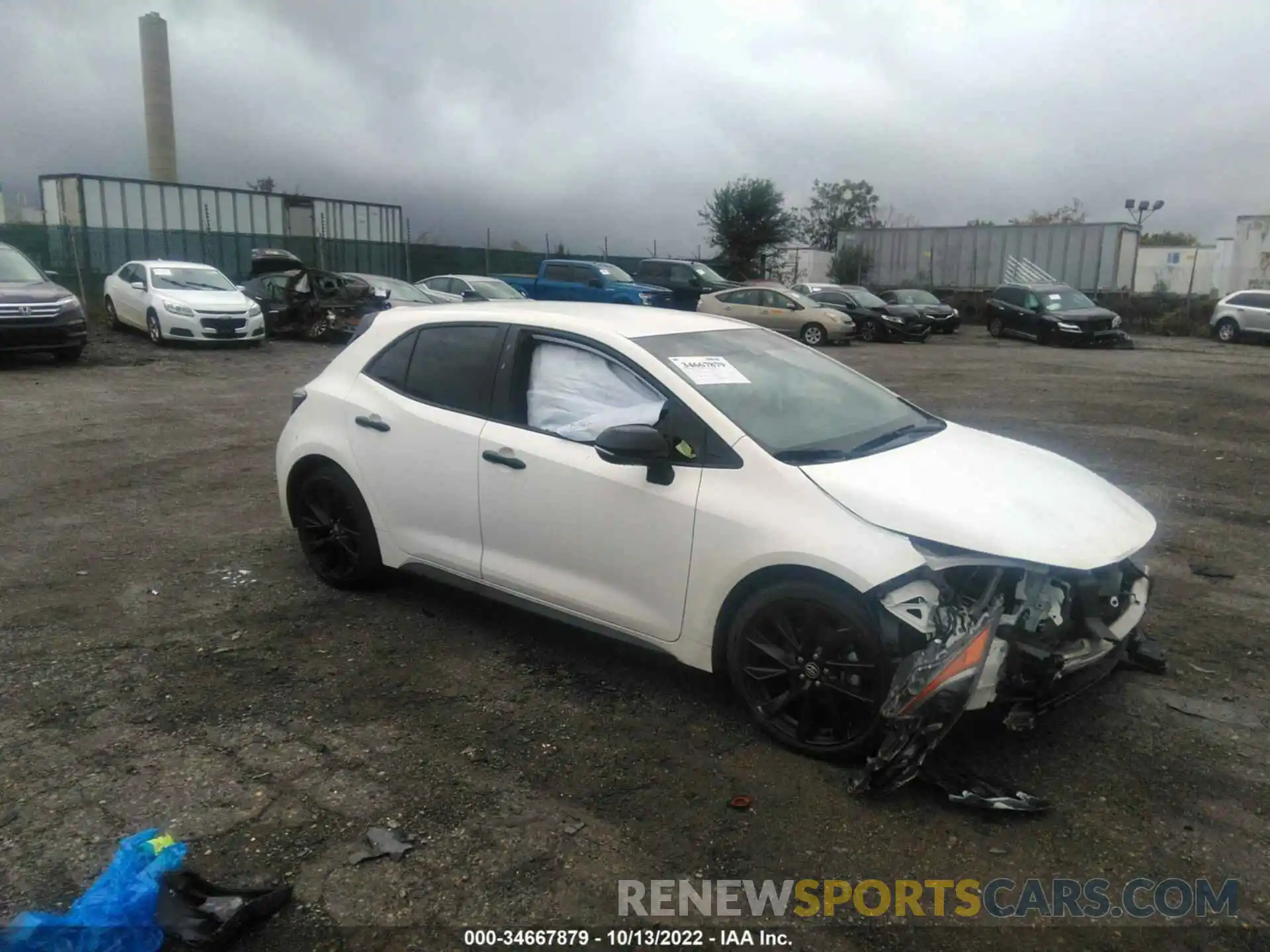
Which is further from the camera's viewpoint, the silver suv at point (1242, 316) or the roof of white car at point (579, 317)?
the silver suv at point (1242, 316)

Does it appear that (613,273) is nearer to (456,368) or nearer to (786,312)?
(786,312)

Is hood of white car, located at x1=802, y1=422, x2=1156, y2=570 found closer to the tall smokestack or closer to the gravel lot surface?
the gravel lot surface

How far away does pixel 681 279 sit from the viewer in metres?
28.2

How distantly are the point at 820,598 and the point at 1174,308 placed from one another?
3299cm

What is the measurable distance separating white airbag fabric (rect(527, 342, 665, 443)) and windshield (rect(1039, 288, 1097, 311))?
973 inches

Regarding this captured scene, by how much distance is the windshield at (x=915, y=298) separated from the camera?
2933 centimetres

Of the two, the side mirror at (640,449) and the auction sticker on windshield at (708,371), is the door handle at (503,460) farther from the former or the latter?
the auction sticker on windshield at (708,371)

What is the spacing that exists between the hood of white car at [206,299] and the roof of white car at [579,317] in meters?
13.6

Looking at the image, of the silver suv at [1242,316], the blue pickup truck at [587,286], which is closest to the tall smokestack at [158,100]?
the blue pickup truck at [587,286]

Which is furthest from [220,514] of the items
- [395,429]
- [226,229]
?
[226,229]

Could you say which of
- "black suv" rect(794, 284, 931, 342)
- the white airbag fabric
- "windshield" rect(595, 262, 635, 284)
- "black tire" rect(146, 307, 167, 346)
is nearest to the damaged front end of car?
the white airbag fabric

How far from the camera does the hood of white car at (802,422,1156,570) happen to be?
321 centimetres

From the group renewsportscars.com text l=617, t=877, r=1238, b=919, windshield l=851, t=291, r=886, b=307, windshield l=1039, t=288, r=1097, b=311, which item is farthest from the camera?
windshield l=851, t=291, r=886, b=307

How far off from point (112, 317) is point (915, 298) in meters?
22.2
